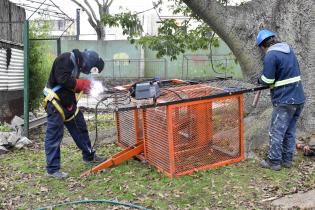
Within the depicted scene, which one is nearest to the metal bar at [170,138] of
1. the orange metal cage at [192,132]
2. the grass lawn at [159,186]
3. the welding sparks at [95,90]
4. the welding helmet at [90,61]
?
the orange metal cage at [192,132]

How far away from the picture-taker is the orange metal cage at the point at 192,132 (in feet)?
19.3

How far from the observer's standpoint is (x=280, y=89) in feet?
19.7

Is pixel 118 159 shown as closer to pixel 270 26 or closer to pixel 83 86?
pixel 83 86

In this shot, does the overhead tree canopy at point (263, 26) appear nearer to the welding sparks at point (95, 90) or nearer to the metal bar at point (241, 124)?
the metal bar at point (241, 124)

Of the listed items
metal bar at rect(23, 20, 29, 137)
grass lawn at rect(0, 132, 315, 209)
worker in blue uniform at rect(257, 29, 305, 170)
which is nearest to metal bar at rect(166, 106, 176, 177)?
grass lawn at rect(0, 132, 315, 209)

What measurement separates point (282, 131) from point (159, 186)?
183 centimetres

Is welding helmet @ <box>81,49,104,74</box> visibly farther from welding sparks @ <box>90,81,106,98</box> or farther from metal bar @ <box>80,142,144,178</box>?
metal bar @ <box>80,142,144,178</box>

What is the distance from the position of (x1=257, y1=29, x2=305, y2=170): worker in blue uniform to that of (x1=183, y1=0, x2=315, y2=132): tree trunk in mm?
1256

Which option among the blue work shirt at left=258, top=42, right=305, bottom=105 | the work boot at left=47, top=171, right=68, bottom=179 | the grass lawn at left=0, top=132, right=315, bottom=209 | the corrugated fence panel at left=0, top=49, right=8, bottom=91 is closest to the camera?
the grass lawn at left=0, top=132, right=315, bottom=209

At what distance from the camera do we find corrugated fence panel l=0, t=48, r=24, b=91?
9.66 metres

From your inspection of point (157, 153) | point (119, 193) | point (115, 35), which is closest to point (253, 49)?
point (157, 153)

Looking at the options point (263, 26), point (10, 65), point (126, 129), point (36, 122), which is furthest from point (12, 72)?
point (263, 26)

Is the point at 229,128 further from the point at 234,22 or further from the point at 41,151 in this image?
the point at 41,151

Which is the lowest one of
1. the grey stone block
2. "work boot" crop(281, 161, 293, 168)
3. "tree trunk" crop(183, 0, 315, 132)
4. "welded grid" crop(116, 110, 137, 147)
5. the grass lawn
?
the grass lawn
